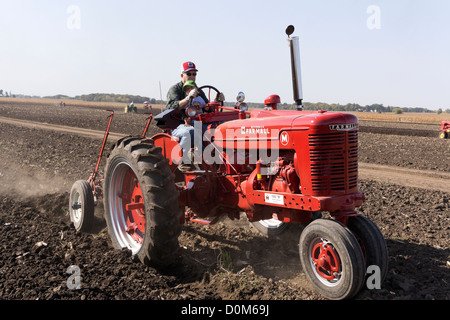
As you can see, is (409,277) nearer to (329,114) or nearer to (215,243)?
(329,114)

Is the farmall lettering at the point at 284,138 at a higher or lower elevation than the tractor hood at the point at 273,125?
lower

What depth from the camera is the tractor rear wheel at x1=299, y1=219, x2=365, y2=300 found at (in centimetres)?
355

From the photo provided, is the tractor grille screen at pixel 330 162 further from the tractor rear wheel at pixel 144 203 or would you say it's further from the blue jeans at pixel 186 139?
the blue jeans at pixel 186 139

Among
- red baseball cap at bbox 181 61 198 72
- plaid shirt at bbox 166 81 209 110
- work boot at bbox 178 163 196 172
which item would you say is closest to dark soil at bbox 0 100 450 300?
work boot at bbox 178 163 196 172

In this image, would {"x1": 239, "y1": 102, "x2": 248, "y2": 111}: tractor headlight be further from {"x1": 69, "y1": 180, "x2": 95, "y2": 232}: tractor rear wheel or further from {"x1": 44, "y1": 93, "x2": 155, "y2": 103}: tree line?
{"x1": 44, "y1": 93, "x2": 155, "y2": 103}: tree line

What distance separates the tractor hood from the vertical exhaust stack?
0.19 m

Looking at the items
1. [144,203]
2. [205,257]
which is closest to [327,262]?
[205,257]

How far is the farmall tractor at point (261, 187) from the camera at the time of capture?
151 inches

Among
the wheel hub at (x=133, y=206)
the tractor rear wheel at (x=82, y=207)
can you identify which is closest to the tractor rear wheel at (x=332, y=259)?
the wheel hub at (x=133, y=206)

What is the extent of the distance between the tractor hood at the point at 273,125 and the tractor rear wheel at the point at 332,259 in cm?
89

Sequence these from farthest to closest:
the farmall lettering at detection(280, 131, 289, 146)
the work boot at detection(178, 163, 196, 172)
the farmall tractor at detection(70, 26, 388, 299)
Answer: the work boot at detection(178, 163, 196, 172) → the farmall lettering at detection(280, 131, 289, 146) → the farmall tractor at detection(70, 26, 388, 299)

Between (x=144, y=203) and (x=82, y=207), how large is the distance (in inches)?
68.4

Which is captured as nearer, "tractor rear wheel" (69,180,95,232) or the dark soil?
the dark soil

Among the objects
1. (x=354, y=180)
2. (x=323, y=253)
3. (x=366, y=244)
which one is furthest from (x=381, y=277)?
(x=354, y=180)
